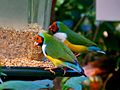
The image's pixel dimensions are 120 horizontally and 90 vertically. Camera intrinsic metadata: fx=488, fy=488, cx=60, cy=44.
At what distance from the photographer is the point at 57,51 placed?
78.2 inches

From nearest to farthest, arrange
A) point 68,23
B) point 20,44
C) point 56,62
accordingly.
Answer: point 56,62 → point 20,44 → point 68,23

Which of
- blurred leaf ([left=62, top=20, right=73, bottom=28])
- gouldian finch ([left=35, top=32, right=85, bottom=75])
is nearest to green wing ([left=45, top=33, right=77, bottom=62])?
gouldian finch ([left=35, top=32, right=85, bottom=75])

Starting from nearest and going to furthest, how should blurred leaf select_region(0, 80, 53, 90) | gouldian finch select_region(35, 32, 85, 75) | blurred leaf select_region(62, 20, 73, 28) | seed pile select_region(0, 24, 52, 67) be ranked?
blurred leaf select_region(0, 80, 53, 90), gouldian finch select_region(35, 32, 85, 75), seed pile select_region(0, 24, 52, 67), blurred leaf select_region(62, 20, 73, 28)

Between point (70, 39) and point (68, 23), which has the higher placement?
point (70, 39)

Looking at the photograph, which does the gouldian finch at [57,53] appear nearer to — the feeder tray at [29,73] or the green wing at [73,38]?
the feeder tray at [29,73]

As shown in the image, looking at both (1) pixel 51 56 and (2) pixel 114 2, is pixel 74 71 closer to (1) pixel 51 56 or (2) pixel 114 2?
(1) pixel 51 56

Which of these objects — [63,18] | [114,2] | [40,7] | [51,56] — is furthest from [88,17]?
[51,56]

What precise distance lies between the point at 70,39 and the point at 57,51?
0.31 meters

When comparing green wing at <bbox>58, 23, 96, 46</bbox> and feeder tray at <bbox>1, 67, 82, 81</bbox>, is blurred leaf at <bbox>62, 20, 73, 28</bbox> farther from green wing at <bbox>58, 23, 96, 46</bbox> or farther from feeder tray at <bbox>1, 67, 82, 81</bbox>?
feeder tray at <bbox>1, 67, 82, 81</bbox>

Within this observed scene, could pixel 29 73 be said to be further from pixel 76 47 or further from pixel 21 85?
pixel 76 47

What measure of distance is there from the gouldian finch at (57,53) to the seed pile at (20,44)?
0.17 m

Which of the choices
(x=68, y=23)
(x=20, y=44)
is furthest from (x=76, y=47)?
(x=68, y=23)

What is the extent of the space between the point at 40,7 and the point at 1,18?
0.71 feet

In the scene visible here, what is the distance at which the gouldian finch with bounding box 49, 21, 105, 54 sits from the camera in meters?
2.26
